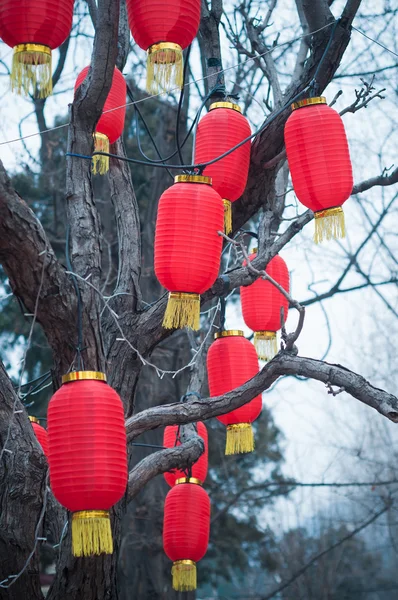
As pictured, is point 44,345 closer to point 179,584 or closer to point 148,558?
point 148,558

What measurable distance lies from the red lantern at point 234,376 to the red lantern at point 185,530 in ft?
1.25

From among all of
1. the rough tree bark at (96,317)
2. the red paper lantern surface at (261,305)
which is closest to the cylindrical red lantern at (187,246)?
the rough tree bark at (96,317)

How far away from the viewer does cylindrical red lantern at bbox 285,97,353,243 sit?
3244 mm

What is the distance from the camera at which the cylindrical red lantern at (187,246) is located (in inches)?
122

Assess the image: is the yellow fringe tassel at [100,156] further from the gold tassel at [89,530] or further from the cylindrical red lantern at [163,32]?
the gold tassel at [89,530]

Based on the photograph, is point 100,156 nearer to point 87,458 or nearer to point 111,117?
Result: point 111,117

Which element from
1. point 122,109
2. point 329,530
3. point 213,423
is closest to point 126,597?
point 213,423

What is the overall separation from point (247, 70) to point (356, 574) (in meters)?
7.28

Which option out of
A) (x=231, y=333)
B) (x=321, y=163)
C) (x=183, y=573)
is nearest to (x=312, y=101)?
(x=321, y=163)

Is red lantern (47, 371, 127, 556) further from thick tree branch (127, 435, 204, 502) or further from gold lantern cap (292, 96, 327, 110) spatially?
gold lantern cap (292, 96, 327, 110)

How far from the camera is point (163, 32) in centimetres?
327

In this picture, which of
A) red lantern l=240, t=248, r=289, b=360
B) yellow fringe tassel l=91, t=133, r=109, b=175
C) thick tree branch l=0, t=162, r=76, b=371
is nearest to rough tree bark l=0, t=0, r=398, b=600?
thick tree branch l=0, t=162, r=76, b=371

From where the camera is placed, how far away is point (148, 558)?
335 inches

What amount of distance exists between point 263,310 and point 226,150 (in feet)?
3.14
